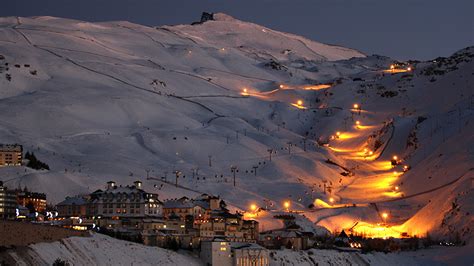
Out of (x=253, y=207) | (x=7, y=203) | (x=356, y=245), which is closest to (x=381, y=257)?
(x=356, y=245)

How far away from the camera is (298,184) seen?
124m

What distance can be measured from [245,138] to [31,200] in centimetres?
5314

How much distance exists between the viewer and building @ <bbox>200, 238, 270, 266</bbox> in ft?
253

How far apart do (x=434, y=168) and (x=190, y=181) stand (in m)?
27.9

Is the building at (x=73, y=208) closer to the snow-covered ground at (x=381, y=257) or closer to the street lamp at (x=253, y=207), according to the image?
the snow-covered ground at (x=381, y=257)

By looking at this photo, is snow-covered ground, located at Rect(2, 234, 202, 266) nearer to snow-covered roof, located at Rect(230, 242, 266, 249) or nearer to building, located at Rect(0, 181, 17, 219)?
snow-covered roof, located at Rect(230, 242, 266, 249)

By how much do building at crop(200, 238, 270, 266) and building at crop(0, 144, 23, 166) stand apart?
38.2 m

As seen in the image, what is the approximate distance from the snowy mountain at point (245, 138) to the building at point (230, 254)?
2566 centimetres

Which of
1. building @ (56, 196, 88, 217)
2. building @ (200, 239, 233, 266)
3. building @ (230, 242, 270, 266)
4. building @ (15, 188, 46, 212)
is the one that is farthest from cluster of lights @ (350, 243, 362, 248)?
building @ (15, 188, 46, 212)

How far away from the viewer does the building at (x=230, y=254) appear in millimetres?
77062

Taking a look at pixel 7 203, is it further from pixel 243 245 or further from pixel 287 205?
pixel 287 205

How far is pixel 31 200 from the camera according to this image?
9644cm

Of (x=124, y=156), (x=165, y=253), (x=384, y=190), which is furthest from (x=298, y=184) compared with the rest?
(x=165, y=253)

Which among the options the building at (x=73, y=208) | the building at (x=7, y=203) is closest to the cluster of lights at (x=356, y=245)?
the building at (x=73, y=208)
